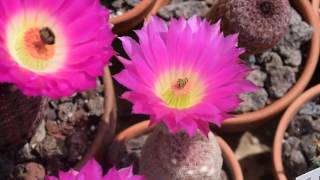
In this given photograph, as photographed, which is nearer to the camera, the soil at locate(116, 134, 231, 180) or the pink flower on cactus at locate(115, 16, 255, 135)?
the pink flower on cactus at locate(115, 16, 255, 135)

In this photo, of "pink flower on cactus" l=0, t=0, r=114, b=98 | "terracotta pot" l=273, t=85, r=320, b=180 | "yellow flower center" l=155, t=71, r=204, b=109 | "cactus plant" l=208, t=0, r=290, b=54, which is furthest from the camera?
"terracotta pot" l=273, t=85, r=320, b=180

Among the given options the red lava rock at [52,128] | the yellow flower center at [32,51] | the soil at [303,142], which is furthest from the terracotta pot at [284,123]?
the yellow flower center at [32,51]

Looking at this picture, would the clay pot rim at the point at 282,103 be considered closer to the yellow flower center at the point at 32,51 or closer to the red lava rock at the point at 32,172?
the red lava rock at the point at 32,172

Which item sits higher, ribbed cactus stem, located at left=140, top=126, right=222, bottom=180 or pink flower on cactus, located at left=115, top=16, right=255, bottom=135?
pink flower on cactus, located at left=115, top=16, right=255, bottom=135

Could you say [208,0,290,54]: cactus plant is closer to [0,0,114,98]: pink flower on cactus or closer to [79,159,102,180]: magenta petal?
[0,0,114,98]: pink flower on cactus

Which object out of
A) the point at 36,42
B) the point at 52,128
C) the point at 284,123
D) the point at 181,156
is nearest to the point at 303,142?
the point at 284,123

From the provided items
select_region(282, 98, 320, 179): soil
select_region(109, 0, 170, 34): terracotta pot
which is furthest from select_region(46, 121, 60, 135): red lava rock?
select_region(282, 98, 320, 179): soil

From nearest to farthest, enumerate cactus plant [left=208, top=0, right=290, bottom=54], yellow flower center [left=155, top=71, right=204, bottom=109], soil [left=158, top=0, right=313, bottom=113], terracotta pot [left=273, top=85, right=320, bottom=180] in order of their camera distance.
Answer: yellow flower center [left=155, top=71, right=204, bottom=109] < cactus plant [left=208, top=0, right=290, bottom=54] < terracotta pot [left=273, top=85, right=320, bottom=180] < soil [left=158, top=0, right=313, bottom=113]
